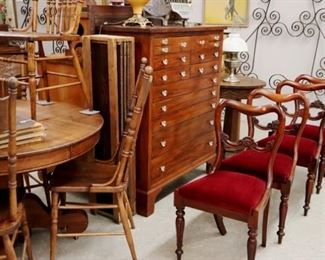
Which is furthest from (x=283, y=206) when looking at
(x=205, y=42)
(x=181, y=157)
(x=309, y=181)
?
(x=205, y=42)

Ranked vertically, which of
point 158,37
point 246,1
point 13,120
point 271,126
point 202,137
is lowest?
point 202,137

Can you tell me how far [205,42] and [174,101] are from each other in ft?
1.99

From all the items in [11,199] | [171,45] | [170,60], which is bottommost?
[11,199]

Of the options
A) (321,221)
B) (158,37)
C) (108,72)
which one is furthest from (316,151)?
(108,72)

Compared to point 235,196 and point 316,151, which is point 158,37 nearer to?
point 235,196

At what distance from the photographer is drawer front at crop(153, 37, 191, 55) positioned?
8.41 feet

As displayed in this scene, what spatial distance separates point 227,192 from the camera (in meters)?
2.04

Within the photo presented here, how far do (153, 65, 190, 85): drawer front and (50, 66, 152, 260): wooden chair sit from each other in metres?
0.51

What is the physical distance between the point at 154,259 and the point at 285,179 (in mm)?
937

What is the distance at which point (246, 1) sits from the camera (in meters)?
4.83

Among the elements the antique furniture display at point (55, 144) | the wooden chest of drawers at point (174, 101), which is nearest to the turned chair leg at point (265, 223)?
the wooden chest of drawers at point (174, 101)

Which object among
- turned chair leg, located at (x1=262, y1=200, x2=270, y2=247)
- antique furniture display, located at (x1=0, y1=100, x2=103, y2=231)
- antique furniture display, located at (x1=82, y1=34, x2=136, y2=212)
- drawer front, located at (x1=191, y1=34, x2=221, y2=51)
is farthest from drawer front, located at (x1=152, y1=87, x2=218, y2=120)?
turned chair leg, located at (x1=262, y1=200, x2=270, y2=247)

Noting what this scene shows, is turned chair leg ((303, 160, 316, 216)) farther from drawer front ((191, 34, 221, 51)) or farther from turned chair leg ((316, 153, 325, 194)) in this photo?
drawer front ((191, 34, 221, 51))

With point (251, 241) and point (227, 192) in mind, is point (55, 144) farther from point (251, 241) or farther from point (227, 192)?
point (251, 241)
